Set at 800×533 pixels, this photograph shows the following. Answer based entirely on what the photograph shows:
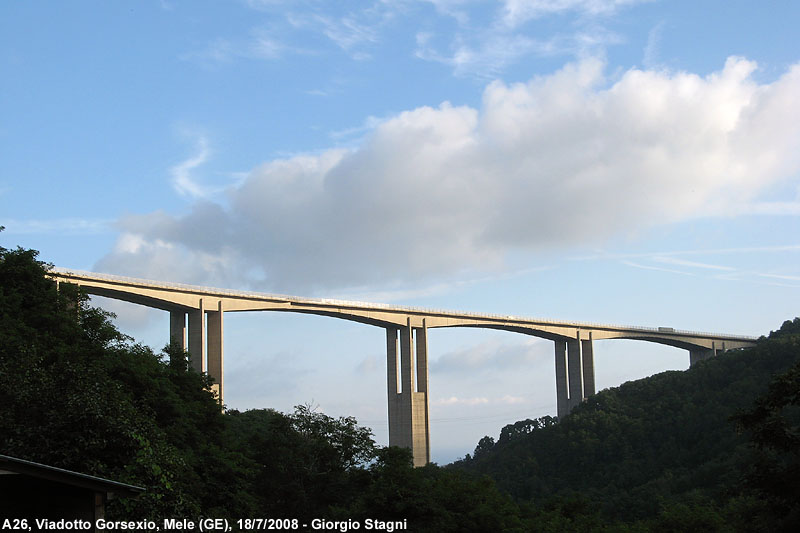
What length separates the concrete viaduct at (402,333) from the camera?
54031mm

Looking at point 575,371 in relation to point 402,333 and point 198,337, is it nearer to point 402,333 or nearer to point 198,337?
point 402,333

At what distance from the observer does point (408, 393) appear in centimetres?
7044

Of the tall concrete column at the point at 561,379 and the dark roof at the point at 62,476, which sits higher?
the tall concrete column at the point at 561,379

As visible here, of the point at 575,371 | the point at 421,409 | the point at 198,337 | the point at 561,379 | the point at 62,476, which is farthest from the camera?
the point at 561,379

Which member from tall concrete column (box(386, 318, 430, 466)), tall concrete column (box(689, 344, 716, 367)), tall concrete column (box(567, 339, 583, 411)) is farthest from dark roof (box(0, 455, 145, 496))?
tall concrete column (box(689, 344, 716, 367))

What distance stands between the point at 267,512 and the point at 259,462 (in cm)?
291

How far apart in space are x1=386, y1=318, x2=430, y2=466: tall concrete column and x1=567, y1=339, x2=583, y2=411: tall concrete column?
20816mm

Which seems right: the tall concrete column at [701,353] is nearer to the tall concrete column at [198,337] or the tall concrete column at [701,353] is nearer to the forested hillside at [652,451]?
the forested hillside at [652,451]

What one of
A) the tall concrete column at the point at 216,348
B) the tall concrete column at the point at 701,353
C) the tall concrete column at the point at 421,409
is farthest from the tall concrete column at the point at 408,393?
the tall concrete column at the point at 701,353

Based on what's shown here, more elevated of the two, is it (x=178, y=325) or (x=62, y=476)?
(x=178, y=325)

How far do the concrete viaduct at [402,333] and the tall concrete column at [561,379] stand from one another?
99mm

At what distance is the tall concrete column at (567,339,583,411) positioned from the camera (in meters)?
85.2

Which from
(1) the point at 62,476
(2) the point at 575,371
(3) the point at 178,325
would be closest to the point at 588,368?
(2) the point at 575,371

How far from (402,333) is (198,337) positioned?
20.3m
